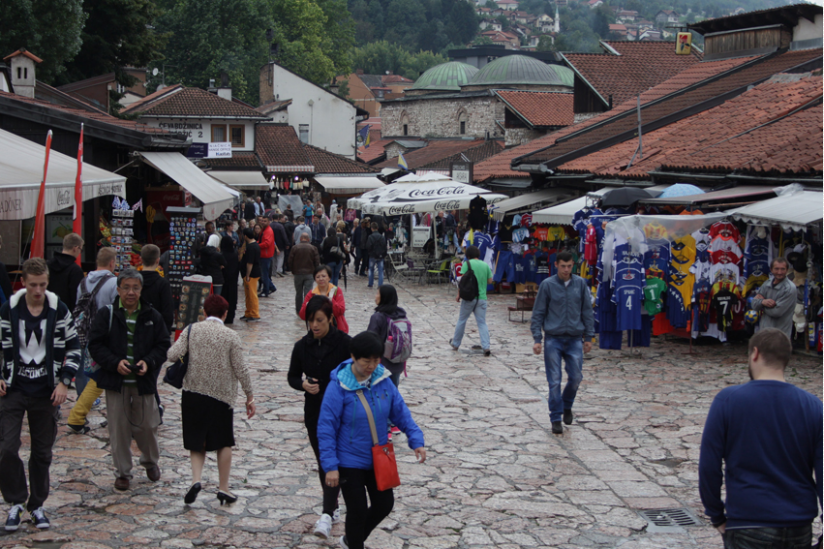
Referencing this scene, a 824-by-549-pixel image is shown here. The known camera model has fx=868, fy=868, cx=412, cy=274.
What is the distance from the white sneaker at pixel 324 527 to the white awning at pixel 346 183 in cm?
3687

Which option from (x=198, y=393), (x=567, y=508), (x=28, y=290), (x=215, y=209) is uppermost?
(x=215, y=209)

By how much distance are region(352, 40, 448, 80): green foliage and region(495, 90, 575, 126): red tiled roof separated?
10029cm

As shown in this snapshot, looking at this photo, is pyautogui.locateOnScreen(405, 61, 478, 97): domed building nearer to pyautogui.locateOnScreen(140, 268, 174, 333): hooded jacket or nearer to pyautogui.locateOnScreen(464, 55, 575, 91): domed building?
pyautogui.locateOnScreen(464, 55, 575, 91): domed building

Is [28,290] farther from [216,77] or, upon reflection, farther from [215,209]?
[216,77]

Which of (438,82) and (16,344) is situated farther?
(438,82)

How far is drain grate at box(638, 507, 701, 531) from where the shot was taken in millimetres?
6227

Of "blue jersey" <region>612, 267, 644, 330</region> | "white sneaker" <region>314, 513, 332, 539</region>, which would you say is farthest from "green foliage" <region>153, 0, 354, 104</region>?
"white sneaker" <region>314, 513, 332, 539</region>

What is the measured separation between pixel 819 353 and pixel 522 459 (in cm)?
612

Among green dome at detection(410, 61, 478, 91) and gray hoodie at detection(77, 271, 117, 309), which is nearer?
gray hoodie at detection(77, 271, 117, 309)

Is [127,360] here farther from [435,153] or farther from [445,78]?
[445,78]

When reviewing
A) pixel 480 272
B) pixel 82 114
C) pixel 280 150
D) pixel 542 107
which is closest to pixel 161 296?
pixel 480 272

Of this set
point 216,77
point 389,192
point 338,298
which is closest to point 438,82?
point 216,77

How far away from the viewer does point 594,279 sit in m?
13.4

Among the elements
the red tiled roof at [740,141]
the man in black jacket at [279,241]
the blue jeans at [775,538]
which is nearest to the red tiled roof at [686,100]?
the red tiled roof at [740,141]
